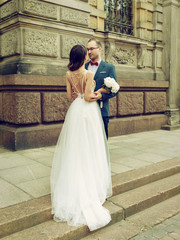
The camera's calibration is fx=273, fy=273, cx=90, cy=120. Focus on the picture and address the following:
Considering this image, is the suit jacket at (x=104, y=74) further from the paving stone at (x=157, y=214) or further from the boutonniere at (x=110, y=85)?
the paving stone at (x=157, y=214)

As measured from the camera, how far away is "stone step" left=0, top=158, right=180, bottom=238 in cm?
256

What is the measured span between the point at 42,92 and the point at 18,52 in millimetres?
932

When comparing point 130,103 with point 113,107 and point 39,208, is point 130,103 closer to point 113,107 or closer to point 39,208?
point 113,107

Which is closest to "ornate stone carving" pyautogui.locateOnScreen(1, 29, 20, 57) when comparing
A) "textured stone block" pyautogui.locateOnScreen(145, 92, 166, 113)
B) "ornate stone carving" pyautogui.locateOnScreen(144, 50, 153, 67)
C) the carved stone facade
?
the carved stone facade

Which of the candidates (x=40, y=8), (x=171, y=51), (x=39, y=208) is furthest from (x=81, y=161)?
(x=171, y=51)

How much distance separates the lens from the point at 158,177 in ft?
13.5

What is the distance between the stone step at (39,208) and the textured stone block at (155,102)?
427cm

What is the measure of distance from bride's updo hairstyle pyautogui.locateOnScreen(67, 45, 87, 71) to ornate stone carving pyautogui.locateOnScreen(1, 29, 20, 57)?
9.77 ft

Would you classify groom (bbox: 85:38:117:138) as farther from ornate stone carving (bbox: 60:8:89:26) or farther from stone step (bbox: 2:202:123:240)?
ornate stone carving (bbox: 60:8:89:26)

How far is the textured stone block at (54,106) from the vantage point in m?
5.78

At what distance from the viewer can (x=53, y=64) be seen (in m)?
5.97

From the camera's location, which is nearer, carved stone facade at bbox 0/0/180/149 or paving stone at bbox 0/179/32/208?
paving stone at bbox 0/179/32/208

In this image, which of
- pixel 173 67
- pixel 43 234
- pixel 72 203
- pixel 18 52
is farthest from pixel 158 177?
pixel 173 67

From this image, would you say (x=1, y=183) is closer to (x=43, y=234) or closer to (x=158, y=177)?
(x=43, y=234)
